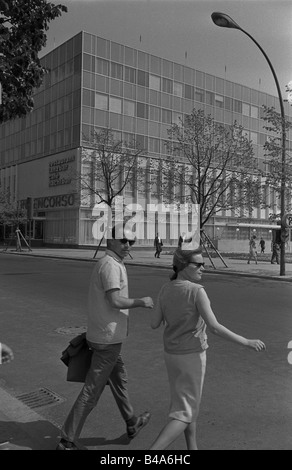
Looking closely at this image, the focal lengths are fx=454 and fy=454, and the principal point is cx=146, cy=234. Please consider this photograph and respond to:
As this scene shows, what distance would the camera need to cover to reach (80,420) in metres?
3.37

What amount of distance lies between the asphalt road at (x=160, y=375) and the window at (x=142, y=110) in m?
40.3

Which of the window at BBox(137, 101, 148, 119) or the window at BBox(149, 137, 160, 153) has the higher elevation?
the window at BBox(137, 101, 148, 119)

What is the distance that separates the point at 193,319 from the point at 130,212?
4241cm

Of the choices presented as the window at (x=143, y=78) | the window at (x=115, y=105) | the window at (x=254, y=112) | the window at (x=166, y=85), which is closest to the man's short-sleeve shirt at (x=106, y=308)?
the window at (x=115, y=105)

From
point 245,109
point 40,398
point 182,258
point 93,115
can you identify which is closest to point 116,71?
point 93,115

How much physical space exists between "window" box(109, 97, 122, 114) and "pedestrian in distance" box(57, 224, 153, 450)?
44.8 meters

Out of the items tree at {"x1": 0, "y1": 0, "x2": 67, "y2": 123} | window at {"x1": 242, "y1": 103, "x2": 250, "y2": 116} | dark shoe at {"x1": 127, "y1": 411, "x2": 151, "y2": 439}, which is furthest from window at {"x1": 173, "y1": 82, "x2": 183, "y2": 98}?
dark shoe at {"x1": 127, "y1": 411, "x2": 151, "y2": 439}

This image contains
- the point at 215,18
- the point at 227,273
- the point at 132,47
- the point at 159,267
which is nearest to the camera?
the point at 215,18

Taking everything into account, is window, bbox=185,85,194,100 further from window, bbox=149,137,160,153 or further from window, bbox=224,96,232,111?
window, bbox=149,137,160,153

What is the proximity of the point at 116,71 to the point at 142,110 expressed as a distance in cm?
479

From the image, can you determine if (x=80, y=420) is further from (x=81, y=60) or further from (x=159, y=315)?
(x=81, y=60)

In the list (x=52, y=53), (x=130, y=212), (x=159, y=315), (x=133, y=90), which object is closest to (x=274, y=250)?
(x=130, y=212)

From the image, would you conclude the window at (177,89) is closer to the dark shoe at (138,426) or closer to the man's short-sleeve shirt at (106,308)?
the man's short-sleeve shirt at (106,308)

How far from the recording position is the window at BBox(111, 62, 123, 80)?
153 feet
